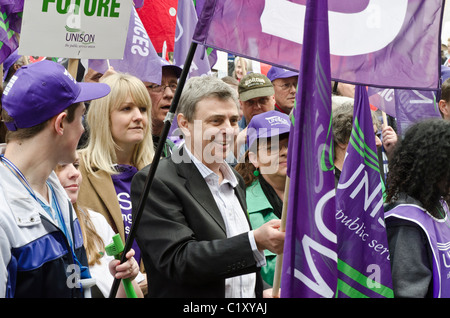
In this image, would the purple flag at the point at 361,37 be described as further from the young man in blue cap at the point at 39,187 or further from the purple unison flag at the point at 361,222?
the young man in blue cap at the point at 39,187

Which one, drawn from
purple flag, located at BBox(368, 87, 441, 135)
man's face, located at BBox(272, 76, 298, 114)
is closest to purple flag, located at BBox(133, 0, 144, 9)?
man's face, located at BBox(272, 76, 298, 114)

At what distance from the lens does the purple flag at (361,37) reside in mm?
3211

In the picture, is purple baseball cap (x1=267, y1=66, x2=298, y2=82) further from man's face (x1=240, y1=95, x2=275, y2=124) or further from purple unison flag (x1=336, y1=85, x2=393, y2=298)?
purple unison flag (x1=336, y1=85, x2=393, y2=298)

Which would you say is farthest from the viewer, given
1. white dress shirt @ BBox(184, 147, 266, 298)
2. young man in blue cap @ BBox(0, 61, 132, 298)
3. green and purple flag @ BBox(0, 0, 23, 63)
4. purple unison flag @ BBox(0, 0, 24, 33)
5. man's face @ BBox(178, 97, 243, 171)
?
purple unison flag @ BBox(0, 0, 24, 33)

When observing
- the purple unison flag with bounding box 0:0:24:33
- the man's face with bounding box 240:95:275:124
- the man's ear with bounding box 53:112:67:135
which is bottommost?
the man's ear with bounding box 53:112:67:135

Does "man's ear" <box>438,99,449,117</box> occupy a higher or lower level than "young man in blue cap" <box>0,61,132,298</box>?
higher

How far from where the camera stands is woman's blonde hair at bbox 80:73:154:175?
4561mm

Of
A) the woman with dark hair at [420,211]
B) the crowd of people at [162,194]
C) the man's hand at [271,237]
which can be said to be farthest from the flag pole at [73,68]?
the woman with dark hair at [420,211]

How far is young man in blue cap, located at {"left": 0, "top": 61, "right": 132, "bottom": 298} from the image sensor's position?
265 cm

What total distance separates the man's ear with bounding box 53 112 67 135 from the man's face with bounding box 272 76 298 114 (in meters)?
4.01

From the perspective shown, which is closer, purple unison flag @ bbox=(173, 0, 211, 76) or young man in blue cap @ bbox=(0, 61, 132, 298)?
young man in blue cap @ bbox=(0, 61, 132, 298)

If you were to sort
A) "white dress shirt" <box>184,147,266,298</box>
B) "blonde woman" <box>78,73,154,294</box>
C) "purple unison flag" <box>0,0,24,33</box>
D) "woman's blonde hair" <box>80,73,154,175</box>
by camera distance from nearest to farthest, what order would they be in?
"white dress shirt" <box>184,147,266,298</box>
"blonde woman" <box>78,73,154,294</box>
"woman's blonde hair" <box>80,73,154,175</box>
"purple unison flag" <box>0,0,24,33</box>

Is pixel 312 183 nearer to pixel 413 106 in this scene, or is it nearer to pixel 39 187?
pixel 39 187
